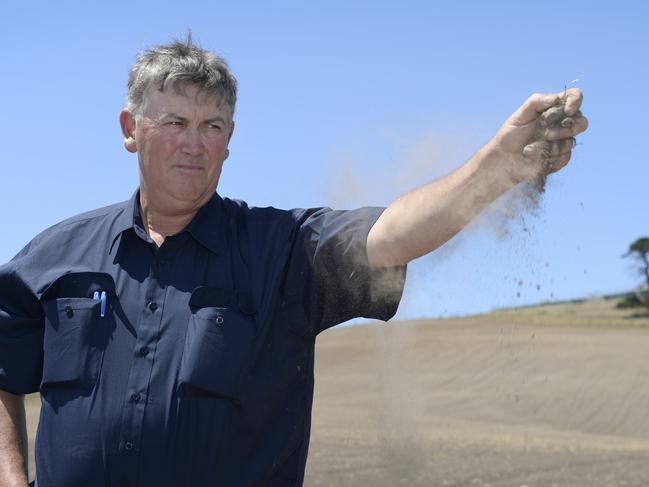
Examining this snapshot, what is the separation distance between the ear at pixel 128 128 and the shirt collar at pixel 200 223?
16 cm

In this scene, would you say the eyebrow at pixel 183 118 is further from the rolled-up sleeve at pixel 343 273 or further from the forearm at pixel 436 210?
the forearm at pixel 436 210

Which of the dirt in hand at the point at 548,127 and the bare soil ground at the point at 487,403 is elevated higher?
the dirt in hand at the point at 548,127

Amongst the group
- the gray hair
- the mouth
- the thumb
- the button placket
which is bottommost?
the button placket

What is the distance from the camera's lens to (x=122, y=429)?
9.97ft

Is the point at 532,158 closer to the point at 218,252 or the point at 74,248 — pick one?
the point at 218,252

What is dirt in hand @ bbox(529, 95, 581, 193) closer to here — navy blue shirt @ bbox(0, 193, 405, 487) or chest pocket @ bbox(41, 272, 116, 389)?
navy blue shirt @ bbox(0, 193, 405, 487)

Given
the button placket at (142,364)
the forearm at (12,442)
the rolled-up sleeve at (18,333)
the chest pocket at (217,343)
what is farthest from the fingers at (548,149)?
the forearm at (12,442)

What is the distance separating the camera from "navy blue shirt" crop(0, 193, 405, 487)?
3.01m

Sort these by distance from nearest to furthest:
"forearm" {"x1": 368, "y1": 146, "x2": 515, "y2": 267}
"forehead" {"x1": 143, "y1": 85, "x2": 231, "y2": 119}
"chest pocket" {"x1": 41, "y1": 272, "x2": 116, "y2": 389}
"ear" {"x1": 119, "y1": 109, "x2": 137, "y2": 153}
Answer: "forearm" {"x1": 368, "y1": 146, "x2": 515, "y2": 267}, "chest pocket" {"x1": 41, "y1": 272, "x2": 116, "y2": 389}, "forehead" {"x1": 143, "y1": 85, "x2": 231, "y2": 119}, "ear" {"x1": 119, "y1": 109, "x2": 137, "y2": 153}

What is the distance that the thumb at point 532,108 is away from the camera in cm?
264

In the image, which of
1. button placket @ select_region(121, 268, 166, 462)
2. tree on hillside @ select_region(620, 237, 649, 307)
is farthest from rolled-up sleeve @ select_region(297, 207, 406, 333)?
tree on hillside @ select_region(620, 237, 649, 307)

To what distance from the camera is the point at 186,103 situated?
3268 mm

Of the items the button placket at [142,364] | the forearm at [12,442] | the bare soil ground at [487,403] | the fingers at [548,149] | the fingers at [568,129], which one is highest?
the fingers at [568,129]

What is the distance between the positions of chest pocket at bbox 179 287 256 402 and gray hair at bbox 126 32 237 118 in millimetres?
658
